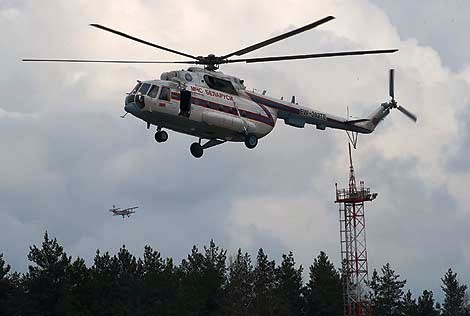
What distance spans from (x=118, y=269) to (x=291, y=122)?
146 feet

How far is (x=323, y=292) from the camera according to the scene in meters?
112

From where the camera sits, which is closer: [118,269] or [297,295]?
[118,269]

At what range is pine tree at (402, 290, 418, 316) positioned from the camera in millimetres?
116562

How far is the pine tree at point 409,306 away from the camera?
117m

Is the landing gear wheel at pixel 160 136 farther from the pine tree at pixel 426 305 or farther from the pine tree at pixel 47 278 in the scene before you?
the pine tree at pixel 426 305

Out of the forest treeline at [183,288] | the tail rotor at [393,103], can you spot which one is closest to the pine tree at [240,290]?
the forest treeline at [183,288]

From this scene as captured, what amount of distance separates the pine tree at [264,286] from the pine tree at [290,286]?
89cm

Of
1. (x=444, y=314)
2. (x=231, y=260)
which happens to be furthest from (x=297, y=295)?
(x=444, y=314)

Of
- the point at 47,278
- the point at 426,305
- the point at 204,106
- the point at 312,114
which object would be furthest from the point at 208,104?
the point at 426,305

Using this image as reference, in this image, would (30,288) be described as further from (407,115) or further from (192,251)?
(407,115)

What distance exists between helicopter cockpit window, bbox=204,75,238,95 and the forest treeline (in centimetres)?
3887

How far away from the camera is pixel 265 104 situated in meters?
64.6

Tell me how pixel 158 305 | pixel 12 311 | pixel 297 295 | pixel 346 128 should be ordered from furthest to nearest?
pixel 297 295, pixel 158 305, pixel 12 311, pixel 346 128

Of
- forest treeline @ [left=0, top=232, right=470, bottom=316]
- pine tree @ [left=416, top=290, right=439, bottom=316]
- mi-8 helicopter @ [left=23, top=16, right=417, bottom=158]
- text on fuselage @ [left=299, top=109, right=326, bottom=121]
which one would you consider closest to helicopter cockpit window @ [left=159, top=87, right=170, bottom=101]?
mi-8 helicopter @ [left=23, top=16, right=417, bottom=158]
